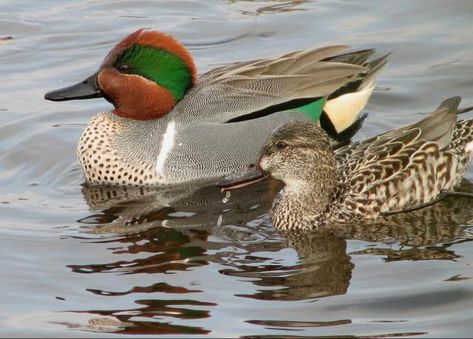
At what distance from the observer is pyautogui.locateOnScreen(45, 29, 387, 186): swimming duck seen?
9.10m

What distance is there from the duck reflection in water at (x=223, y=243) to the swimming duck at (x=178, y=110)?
0.71 ft

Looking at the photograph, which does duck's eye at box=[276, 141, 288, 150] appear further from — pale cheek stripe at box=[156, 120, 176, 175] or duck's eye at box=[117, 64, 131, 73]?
duck's eye at box=[117, 64, 131, 73]

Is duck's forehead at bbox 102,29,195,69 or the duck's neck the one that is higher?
duck's forehead at bbox 102,29,195,69

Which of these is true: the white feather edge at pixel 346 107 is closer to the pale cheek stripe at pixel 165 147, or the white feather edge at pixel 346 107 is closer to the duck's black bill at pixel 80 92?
the pale cheek stripe at pixel 165 147

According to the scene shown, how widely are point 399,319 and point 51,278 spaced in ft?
6.98

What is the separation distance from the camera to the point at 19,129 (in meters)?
9.98

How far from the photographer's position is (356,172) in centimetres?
810

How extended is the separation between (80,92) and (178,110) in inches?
30.0

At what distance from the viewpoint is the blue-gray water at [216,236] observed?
6.50 meters

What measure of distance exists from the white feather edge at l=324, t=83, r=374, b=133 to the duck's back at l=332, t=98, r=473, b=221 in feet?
4.11

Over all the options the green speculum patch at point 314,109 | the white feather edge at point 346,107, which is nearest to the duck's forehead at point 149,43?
the green speculum patch at point 314,109

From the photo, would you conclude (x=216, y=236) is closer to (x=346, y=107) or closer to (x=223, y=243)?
(x=223, y=243)

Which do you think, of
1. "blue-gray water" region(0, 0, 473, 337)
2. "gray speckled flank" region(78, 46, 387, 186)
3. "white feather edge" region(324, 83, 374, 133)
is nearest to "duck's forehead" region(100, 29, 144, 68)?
"gray speckled flank" region(78, 46, 387, 186)

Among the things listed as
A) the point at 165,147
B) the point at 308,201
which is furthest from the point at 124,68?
the point at 308,201
